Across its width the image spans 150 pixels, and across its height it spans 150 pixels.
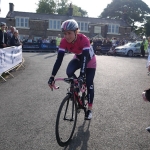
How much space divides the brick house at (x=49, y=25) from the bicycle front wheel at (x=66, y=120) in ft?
135

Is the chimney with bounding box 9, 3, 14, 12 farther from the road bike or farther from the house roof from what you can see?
the road bike

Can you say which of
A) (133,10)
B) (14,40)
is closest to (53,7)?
(133,10)

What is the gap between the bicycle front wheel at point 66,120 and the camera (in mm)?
3352

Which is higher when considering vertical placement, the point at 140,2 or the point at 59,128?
the point at 140,2

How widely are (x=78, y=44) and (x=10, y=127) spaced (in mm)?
2229

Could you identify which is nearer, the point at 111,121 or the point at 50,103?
the point at 111,121

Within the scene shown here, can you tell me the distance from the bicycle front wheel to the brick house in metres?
41.1

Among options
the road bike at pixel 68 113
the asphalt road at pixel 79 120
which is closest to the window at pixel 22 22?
the asphalt road at pixel 79 120

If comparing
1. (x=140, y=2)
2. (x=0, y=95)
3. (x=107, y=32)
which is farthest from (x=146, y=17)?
(x=0, y=95)

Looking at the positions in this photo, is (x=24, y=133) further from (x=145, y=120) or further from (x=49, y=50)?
(x=49, y=50)

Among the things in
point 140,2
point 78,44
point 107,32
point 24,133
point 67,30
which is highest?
point 140,2

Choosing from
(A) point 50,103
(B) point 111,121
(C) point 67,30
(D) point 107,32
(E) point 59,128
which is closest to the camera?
(E) point 59,128

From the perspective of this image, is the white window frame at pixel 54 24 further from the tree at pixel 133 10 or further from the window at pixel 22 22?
the tree at pixel 133 10

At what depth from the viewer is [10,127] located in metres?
4.09
